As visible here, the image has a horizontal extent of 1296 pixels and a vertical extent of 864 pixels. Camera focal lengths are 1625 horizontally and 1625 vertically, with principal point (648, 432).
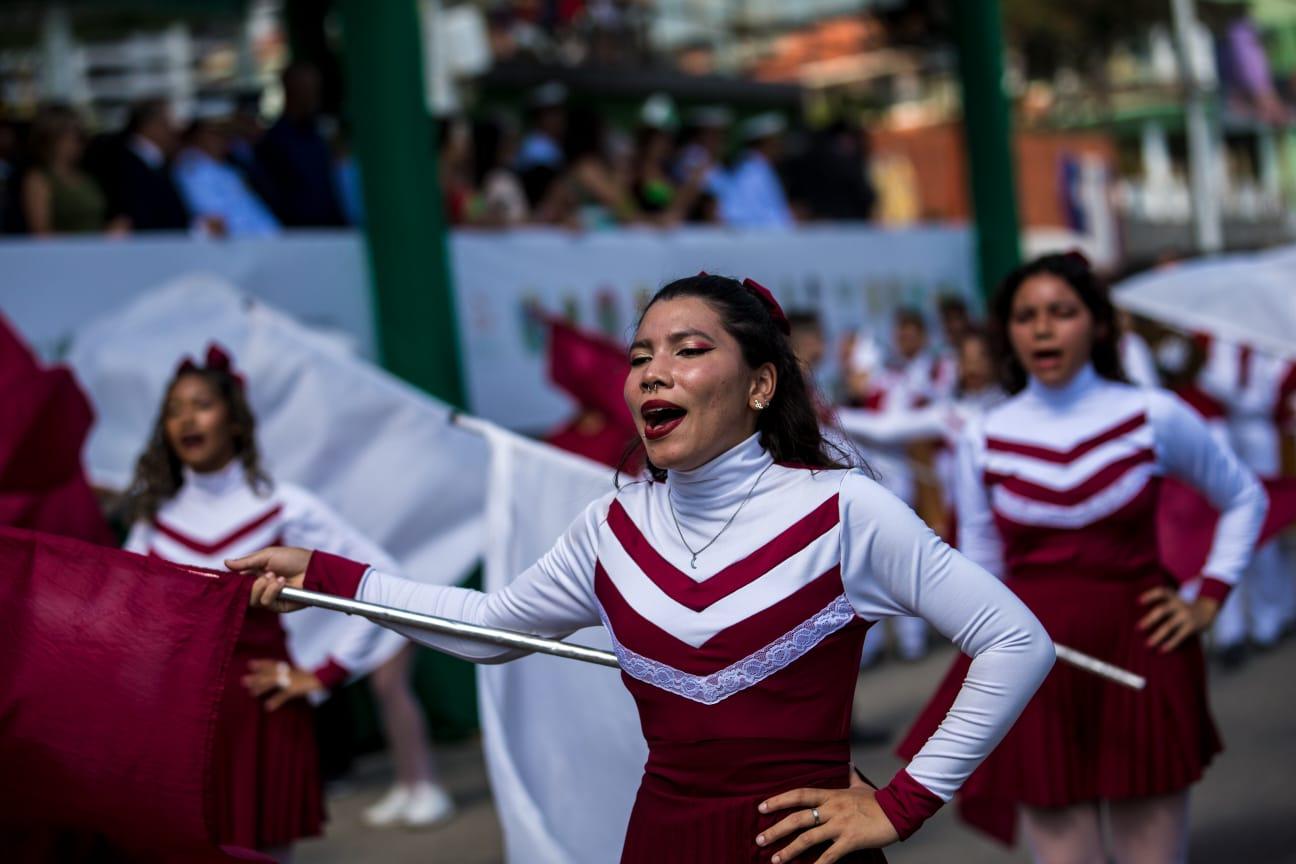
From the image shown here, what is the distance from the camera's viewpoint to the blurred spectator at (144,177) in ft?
26.8

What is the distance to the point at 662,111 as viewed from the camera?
15.9m

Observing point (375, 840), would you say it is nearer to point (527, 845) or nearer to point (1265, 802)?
point (527, 845)

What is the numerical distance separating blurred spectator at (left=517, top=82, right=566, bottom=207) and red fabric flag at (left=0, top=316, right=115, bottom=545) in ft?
16.6

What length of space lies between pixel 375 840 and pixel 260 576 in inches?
134

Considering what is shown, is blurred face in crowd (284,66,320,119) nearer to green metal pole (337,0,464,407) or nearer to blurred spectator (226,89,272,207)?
blurred spectator (226,89,272,207)

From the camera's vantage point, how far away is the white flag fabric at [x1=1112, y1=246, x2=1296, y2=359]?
5.99 metres

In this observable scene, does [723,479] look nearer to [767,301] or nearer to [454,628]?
[767,301]

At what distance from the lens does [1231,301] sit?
20.3ft

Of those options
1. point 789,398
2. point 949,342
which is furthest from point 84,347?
point 949,342

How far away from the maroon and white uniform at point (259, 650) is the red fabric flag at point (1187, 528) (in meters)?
2.70

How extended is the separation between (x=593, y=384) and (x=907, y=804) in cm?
491

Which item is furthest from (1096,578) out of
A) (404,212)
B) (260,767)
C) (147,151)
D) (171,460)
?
(147,151)

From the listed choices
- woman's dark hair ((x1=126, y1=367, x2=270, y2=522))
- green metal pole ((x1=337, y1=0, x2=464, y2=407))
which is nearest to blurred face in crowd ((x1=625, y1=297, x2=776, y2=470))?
woman's dark hair ((x1=126, y1=367, x2=270, y2=522))

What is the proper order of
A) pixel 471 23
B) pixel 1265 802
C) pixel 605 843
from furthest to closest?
pixel 471 23
pixel 1265 802
pixel 605 843
